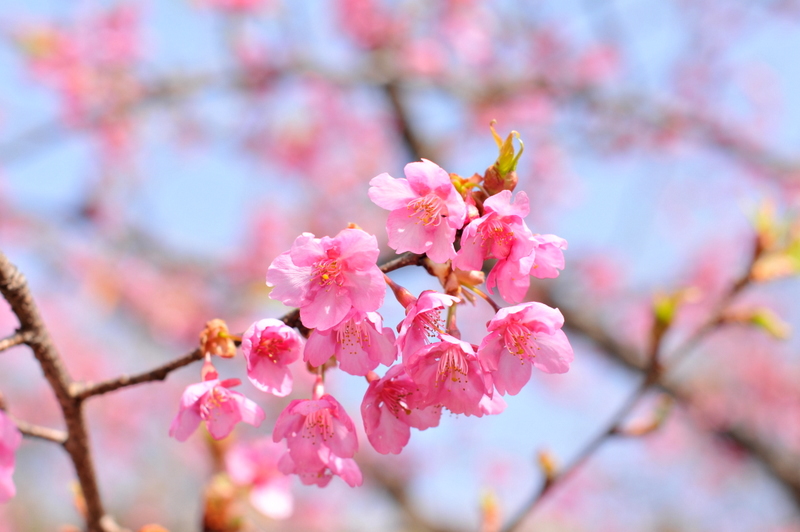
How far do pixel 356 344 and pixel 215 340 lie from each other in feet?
0.80

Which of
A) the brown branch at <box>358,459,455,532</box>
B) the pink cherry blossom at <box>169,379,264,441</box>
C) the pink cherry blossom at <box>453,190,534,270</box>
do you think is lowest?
the brown branch at <box>358,459,455,532</box>

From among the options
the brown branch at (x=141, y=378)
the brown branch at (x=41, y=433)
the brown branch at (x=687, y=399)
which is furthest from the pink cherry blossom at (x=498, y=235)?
the brown branch at (x=687, y=399)

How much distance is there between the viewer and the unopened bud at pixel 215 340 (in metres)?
0.99

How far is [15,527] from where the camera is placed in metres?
9.16

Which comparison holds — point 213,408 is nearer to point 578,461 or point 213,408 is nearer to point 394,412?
point 394,412

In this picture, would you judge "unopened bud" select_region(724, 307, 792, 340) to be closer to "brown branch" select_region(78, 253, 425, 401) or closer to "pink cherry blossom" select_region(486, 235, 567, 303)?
"pink cherry blossom" select_region(486, 235, 567, 303)

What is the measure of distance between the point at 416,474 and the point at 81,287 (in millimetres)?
4817

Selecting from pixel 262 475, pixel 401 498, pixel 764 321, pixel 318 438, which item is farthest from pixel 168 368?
pixel 401 498

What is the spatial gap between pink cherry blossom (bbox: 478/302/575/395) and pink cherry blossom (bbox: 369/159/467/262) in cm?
17

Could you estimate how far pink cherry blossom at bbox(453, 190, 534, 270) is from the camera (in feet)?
3.12

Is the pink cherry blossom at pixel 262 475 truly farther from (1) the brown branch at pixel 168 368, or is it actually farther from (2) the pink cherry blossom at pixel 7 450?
(2) the pink cherry blossom at pixel 7 450


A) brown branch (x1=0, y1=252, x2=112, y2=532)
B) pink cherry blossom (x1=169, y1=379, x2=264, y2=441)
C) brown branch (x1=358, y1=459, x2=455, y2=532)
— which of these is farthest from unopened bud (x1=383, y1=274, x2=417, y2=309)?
brown branch (x1=358, y1=459, x2=455, y2=532)

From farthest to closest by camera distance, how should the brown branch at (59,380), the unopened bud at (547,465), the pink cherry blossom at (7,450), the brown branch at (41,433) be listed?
the unopened bud at (547,465) → the brown branch at (41,433) → the brown branch at (59,380) → the pink cherry blossom at (7,450)

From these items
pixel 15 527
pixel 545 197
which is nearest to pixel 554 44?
pixel 545 197
